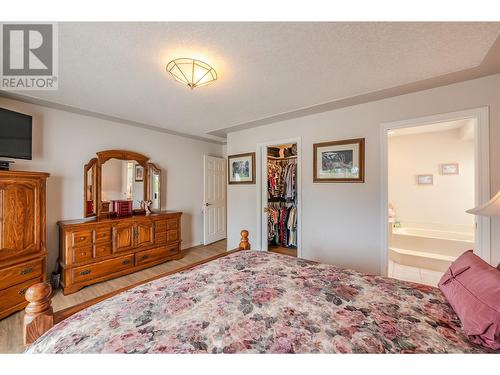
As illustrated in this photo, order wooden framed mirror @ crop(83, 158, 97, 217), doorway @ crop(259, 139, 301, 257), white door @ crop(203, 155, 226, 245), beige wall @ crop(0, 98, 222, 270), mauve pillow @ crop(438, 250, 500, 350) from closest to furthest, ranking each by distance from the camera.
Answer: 1. mauve pillow @ crop(438, 250, 500, 350)
2. beige wall @ crop(0, 98, 222, 270)
3. wooden framed mirror @ crop(83, 158, 97, 217)
4. doorway @ crop(259, 139, 301, 257)
5. white door @ crop(203, 155, 226, 245)

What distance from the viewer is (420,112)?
2148 millimetres

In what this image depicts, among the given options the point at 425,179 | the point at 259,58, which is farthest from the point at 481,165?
the point at 425,179

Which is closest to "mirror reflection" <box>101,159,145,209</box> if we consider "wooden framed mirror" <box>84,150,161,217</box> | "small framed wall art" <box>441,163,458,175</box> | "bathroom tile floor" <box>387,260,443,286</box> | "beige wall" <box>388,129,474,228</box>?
"wooden framed mirror" <box>84,150,161,217</box>

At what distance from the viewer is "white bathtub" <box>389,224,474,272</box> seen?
301cm

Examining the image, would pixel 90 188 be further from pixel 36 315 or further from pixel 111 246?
pixel 36 315

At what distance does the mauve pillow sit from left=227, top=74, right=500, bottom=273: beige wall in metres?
1.29

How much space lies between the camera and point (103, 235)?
268cm

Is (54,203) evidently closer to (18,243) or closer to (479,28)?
(18,243)

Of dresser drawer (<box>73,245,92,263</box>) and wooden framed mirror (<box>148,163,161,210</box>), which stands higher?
wooden framed mirror (<box>148,163,161,210</box>)

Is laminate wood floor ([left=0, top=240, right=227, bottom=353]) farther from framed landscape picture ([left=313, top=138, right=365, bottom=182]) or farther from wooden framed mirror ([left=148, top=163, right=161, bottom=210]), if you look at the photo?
framed landscape picture ([left=313, top=138, right=365, bottom=182])

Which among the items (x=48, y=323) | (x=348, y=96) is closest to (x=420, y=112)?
(x=348, y=96)

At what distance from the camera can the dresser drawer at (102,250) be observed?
262 cm

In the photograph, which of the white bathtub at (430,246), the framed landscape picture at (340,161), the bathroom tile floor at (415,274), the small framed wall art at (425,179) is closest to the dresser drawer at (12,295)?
the framed landscape picture at (340,161)
